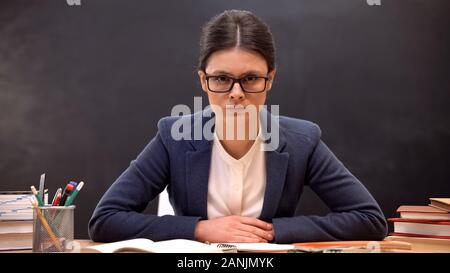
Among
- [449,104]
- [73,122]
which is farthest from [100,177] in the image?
[449,104]

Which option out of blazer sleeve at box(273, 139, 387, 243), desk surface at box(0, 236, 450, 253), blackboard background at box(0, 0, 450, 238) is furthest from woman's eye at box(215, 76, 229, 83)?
blackboard background at box(0, 0, 450, 238)

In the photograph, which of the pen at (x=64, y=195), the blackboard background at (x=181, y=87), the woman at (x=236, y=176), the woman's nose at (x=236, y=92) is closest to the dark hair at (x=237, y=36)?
the woman at (x=236, y=176)

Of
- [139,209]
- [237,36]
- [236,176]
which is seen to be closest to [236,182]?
[236,176]

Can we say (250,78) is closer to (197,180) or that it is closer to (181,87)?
(197,180)

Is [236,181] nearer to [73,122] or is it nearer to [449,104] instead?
[73,122]

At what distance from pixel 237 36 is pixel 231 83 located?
0.13 m

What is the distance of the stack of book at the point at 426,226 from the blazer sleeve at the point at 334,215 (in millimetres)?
60

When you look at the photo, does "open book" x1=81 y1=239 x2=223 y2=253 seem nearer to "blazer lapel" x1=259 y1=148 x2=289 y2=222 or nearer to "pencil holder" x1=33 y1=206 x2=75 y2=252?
"pencil holder" x1=33 y1=206 x2=75 y2=252

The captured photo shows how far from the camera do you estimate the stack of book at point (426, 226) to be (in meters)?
1.30

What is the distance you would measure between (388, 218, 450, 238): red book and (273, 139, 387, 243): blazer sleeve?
0.19 ft

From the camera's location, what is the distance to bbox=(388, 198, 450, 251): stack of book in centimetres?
130
